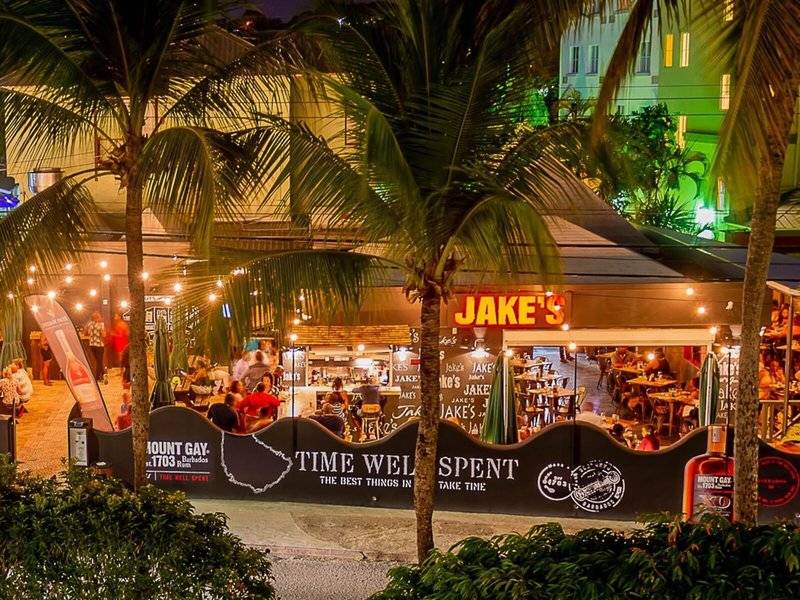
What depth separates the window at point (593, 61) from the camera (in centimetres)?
4541

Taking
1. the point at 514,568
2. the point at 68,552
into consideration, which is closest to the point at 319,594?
the point at 68,552

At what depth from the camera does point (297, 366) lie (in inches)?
662

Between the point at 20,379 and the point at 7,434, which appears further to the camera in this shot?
the point at 20,379

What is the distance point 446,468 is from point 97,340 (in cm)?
1081

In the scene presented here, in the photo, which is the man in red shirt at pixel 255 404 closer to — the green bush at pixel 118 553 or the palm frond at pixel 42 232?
the palm frond at pixel 42 232

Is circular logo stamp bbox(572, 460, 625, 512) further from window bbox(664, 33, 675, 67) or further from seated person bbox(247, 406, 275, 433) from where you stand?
window bbox(664, 33, 675, 67)

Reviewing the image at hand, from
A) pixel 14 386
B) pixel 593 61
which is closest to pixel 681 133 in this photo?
pixel 593 61

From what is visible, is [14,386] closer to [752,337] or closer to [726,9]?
[752,337]

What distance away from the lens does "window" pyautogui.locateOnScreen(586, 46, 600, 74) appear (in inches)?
1788

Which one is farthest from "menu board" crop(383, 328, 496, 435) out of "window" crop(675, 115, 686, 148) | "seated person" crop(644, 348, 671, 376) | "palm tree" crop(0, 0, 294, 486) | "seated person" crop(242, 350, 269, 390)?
"window" crop(675, 115, 686, 148)

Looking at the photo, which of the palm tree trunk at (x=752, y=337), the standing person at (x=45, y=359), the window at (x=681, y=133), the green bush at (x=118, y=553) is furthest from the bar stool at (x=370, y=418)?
the window at (x=681, y=133)

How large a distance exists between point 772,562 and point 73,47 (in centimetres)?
690

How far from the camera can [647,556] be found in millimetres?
5457

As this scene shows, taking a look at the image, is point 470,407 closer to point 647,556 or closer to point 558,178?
point 558,178
